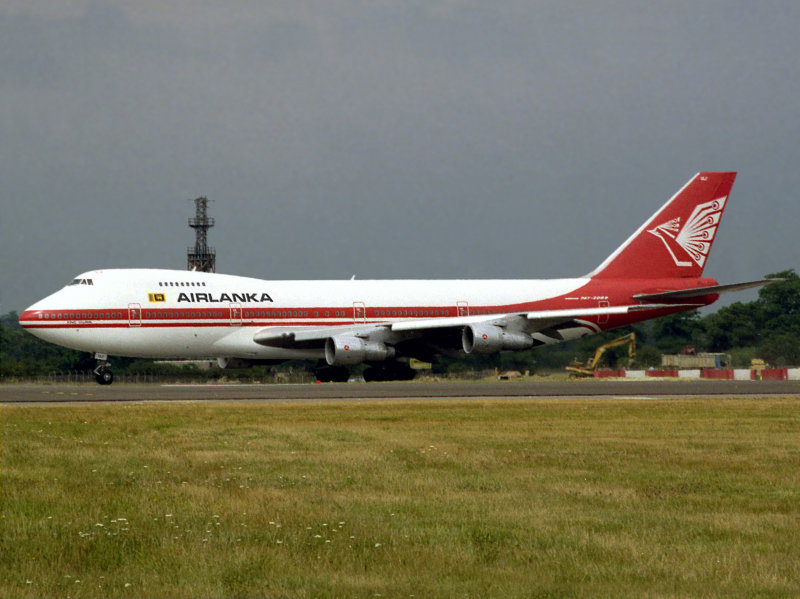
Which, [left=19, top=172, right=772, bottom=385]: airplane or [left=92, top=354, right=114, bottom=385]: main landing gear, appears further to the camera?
[left=92, top=354, right=114, bottom=385]: main landing gear

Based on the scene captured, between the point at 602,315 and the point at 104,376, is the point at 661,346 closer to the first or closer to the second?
the point at 602,315

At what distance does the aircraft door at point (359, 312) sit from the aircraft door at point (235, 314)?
494 centimetres

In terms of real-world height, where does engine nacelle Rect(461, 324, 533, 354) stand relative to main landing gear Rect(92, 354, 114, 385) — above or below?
above

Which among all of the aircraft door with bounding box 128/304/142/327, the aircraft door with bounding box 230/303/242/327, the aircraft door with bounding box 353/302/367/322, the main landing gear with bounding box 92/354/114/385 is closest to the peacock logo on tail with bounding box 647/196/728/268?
the aircraft door with bounding box 353/302/367/322

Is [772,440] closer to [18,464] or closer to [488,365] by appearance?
[18,464]

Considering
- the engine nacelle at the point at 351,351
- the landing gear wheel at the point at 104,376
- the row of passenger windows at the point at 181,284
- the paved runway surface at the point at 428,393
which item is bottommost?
the paved runway surface at the point at 428,393

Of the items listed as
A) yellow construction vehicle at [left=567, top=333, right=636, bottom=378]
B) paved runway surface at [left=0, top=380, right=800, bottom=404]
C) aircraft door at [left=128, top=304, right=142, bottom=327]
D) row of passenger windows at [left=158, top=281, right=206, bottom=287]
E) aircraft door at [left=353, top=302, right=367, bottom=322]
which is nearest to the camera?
paved runway surface at [left=0, top=380, right=800, bottom=404]

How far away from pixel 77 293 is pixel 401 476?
3128 cm

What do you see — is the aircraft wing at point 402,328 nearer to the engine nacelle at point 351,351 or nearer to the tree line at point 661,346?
the engine nacelle at point 351,351

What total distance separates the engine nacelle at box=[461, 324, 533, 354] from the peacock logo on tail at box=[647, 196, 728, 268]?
33.6ft

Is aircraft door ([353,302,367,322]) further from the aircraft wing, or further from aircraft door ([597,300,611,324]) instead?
aircraft door ([597,300,611,324])

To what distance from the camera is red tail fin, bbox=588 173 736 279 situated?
159ft

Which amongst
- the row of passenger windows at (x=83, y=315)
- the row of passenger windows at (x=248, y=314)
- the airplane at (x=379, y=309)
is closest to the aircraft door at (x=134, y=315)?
the airplane at (x=379, y=309)

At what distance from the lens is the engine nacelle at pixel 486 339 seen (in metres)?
42.0
